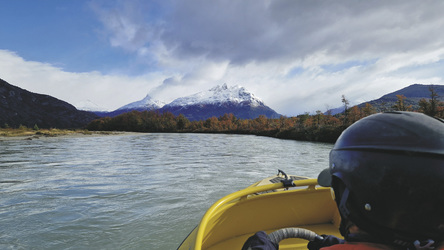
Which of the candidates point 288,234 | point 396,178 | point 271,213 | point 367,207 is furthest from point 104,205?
point 396,178

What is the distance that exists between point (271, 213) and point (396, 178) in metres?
3.01

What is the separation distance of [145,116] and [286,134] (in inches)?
4200

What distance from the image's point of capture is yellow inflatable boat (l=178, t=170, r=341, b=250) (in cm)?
337

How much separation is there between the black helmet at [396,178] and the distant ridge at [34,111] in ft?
483

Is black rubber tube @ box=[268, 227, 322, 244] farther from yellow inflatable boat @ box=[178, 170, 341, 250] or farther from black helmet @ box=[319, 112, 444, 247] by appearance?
yellow inflatable boat @ box=[178, 170, 341, 250]

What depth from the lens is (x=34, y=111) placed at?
147 m

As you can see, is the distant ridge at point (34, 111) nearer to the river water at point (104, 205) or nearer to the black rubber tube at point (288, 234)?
the river water at point (104, 205)

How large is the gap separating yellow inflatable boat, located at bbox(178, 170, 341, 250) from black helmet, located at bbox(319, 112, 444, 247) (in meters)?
1.94

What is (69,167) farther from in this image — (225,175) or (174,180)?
(225,175)

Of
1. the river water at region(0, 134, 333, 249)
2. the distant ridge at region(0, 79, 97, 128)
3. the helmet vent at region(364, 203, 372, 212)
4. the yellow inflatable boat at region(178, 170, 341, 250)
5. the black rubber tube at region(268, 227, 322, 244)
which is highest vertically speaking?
the distant ridge at region(0, 79, 97, 128)

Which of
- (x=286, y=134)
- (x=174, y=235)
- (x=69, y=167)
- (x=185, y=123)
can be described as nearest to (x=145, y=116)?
(x=185, y=123)

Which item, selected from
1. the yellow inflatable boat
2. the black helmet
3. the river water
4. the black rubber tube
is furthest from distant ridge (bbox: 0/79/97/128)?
the black helmet

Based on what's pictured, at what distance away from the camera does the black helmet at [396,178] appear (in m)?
1.11

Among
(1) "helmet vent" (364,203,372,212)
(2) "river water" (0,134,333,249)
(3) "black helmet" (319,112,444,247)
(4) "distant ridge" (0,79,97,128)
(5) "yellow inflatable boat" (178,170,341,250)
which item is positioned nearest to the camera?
(3) "black helmet" (319,112,444,247)
